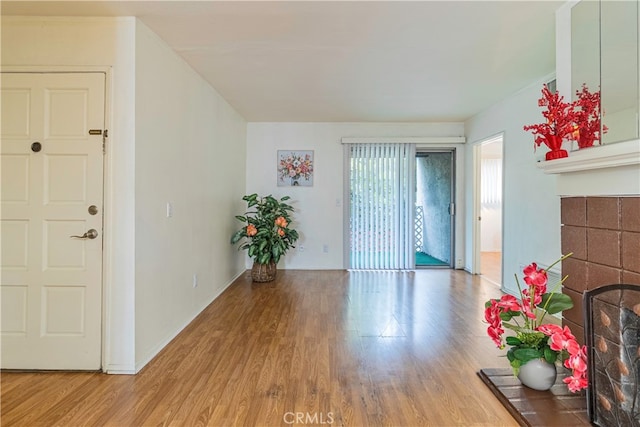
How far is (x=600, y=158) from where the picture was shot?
5.29 ft

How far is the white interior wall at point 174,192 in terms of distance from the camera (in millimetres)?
2170

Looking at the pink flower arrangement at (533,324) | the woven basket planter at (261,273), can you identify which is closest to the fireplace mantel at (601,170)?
the pink flower arrangement at (533,324)

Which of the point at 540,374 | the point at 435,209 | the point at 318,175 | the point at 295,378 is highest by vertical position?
the point at 318,175

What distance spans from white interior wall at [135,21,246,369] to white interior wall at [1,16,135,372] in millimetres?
62

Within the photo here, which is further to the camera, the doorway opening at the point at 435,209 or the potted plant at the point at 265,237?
the doorway opening at the point at 435,209

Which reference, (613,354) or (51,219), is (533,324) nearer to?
(613,354)

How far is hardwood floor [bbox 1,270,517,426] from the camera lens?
1.62 m

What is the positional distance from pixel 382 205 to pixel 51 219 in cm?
418

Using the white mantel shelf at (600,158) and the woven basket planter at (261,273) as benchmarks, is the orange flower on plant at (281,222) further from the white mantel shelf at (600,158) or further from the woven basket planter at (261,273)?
the white mantel shelf at (600,158)

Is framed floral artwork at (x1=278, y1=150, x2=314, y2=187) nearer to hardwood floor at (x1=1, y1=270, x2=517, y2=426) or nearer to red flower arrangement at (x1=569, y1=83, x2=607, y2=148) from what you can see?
hardwood floor at (x1=1, y1=270, x2=517, y2=426)

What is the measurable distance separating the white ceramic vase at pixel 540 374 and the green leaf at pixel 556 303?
0.30m

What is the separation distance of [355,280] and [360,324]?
166 cm

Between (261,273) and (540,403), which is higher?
(261,273)

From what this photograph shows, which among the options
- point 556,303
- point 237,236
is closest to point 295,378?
point 556,303
